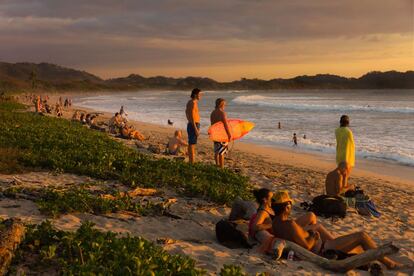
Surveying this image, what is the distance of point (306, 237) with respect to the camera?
6238mm

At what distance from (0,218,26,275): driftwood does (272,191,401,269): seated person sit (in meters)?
3.34

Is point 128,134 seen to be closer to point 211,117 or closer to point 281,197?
point 211,117

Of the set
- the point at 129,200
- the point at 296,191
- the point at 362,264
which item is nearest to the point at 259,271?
the point at 362,264

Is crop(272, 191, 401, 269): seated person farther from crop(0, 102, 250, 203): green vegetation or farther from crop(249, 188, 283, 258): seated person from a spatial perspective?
crop(0, 102, 250, 203): green vegetation

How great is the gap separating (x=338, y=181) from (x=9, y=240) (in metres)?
6.55

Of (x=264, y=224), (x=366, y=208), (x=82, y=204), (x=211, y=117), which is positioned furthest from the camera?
(x=211, y=117)

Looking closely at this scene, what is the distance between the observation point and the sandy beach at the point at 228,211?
5844 mm

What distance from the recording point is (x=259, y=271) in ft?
17.8

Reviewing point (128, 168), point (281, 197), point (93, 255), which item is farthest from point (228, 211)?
point (93, 255)

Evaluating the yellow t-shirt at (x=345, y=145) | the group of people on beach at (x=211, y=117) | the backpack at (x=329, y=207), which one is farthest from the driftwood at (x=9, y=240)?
the yellow t-shirt at (x=345, y=145)

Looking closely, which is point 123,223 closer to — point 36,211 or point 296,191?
point 36,211

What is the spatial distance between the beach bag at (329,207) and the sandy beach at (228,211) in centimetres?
16

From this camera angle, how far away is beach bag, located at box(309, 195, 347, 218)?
338 inches

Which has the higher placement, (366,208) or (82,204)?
(82,204)
